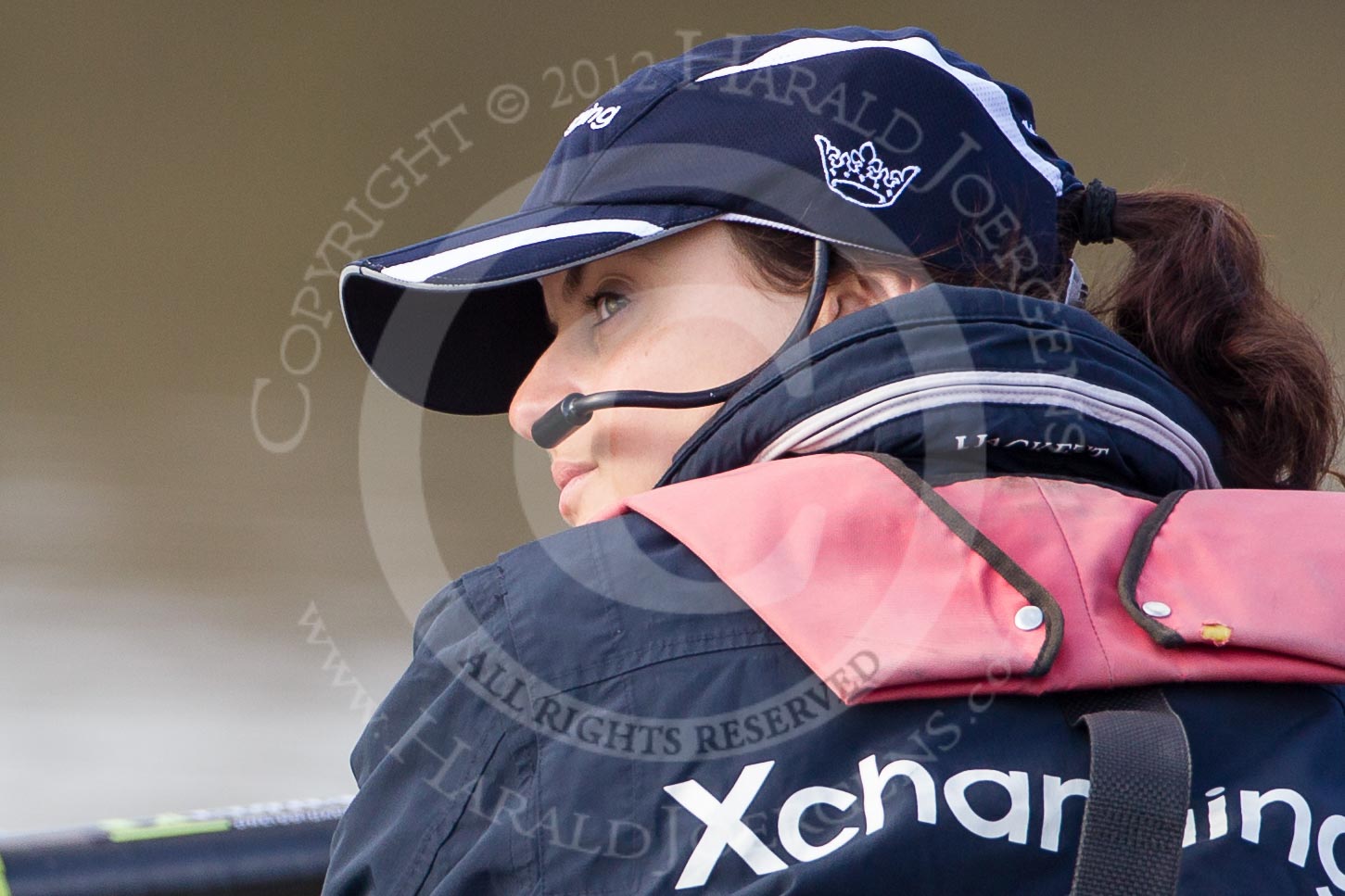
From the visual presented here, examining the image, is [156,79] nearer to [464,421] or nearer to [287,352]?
[287,352]

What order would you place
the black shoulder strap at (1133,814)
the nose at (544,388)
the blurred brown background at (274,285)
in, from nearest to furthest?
the black shoulder strap at (1133,814) → the nose at (544,388) → the blurred brown background at (274,285)

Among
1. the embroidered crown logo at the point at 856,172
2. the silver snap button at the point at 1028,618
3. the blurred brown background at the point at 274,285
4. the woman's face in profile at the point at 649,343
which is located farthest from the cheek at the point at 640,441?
the blurred brown background at the point at 274,285

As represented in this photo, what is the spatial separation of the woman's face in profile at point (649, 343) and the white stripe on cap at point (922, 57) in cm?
9

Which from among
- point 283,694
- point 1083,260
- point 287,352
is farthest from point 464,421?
point 1083,260

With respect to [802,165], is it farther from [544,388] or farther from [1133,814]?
[1133,814]

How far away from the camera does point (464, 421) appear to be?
264 centimetres

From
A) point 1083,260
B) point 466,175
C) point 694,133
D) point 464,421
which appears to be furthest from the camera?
point 466,175

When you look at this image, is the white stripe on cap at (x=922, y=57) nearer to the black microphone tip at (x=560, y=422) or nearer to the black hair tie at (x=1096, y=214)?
the black hair tie at (x=1096, y=214)

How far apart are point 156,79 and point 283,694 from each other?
4.69ft

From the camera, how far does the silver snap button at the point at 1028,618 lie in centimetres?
53

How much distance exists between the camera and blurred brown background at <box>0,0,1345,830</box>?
79.3 inches

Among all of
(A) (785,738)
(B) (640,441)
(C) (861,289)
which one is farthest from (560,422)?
(A) (785,738)

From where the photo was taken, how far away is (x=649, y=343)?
0.79 m

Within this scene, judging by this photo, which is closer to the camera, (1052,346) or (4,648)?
(1052,346)
